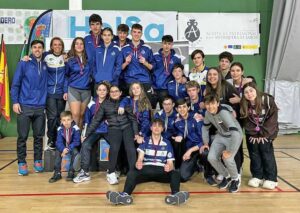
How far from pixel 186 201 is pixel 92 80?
187cm

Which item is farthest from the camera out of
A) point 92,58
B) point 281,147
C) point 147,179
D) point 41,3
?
point 41,3

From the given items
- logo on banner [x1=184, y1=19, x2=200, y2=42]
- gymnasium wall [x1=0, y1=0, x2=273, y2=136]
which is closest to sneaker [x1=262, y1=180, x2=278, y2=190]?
gymnasium wall [x1=0, y1=0, x2=273, y2=136]

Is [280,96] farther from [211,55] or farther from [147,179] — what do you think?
[147,179]

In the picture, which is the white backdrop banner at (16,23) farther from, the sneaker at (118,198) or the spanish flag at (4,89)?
the sneaker at (118,198)

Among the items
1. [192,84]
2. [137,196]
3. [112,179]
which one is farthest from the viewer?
[192,84]

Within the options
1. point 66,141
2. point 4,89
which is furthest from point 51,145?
point 4,89

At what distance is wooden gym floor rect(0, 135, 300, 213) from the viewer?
2.77m

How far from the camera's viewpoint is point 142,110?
371 centimetres

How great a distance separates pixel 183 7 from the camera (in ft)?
21.7

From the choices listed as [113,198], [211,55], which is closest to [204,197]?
[113,198]

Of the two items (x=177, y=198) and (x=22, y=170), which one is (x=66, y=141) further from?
(x=177, y=198)

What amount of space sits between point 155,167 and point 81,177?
859 millimetres

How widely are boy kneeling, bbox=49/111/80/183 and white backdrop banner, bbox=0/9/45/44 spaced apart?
3371 mm

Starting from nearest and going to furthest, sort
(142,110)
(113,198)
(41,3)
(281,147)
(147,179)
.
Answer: (113,198)
(147,179)
(142,110)
(281,147)
(41,3)
